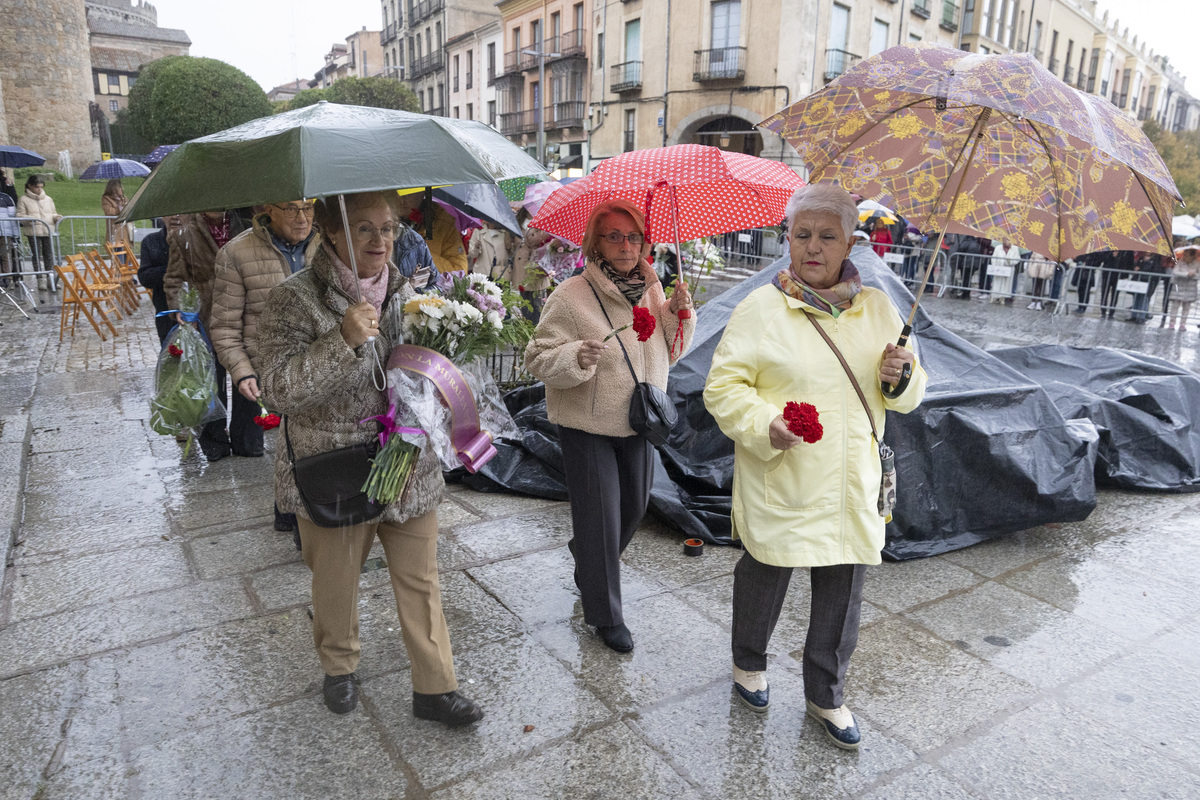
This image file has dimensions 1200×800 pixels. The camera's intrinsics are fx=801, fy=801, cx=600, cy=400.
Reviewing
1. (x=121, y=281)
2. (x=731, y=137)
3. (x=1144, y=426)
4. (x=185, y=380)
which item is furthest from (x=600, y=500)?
(x=731, y=137)

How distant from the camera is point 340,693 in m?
2.69

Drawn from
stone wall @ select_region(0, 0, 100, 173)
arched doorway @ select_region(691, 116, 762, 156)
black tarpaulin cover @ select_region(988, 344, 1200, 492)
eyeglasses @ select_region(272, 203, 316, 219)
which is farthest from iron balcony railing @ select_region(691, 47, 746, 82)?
eyeglasses @ select_region(272, 203, 316, 219)

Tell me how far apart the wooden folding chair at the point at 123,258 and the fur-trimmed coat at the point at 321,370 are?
1106 cm

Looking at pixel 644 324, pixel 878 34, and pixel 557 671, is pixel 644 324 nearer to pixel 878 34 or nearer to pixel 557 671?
pixel 557 671

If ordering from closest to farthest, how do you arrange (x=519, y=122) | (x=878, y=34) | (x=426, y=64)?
(x=878, y=34) < (x=519, y=122) < (x=426, y=64)

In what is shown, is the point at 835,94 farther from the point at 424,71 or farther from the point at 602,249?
the point at 424,71

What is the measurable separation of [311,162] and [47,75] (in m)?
37.9

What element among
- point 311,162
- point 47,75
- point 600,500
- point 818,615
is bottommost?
point 818,615

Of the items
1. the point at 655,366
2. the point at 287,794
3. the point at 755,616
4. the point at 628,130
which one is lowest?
the point at 287,794

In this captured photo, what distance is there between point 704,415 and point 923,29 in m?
35.2

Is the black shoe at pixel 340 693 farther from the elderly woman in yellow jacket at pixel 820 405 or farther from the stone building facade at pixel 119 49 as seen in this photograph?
the stone building facade at pixel 119 49

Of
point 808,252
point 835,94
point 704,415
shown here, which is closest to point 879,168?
point 835,94

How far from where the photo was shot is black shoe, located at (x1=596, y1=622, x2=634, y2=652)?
3100mm

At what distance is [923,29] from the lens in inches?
1315
